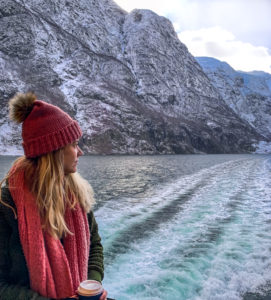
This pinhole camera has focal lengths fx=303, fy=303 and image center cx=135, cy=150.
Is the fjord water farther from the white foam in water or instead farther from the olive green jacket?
the olive green jacket

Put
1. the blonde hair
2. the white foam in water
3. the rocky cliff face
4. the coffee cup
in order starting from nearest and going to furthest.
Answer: the coffee cup, the blonde hair, the white foam in water, the rocky cliff face

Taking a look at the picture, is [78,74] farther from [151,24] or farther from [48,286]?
[48,286]

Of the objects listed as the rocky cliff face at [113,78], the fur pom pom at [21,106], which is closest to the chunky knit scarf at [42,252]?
the fur pom pom at [21,106]

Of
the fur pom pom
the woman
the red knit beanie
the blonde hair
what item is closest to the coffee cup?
the woman

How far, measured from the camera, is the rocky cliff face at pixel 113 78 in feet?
239

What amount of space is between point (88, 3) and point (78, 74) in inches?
1426

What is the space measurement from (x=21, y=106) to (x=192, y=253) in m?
5.96

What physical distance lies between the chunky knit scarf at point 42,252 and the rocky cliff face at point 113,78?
57665 mm

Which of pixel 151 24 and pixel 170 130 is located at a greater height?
pixel 151 24

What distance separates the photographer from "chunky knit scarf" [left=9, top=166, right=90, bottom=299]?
2.13m

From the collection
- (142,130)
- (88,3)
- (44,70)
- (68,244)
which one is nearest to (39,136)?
(68,244)

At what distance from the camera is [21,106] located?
234 centimetres

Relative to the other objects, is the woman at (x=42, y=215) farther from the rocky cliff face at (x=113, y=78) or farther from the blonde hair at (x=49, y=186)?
the rocky cliff face at (x=113, y=78)

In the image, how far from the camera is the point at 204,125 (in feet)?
339
